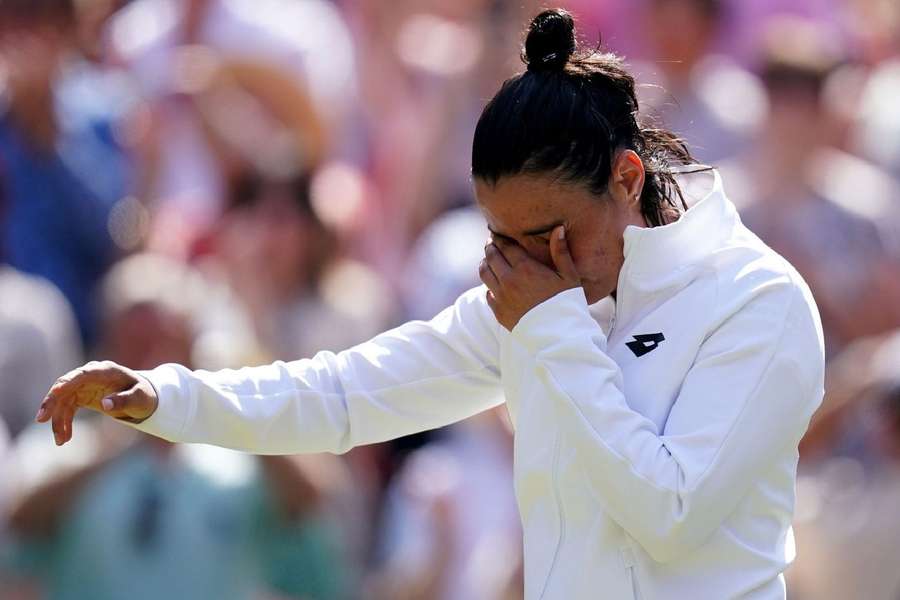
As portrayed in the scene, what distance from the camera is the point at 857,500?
557 centimetres

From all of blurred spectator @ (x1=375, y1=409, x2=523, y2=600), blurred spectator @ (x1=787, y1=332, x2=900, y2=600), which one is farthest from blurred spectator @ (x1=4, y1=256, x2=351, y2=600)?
blurred spectator @ (x1=787, y1=332, x2=900, y2=600)

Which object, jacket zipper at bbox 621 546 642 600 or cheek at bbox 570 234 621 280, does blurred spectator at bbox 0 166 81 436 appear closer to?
cheek at bbox 570 234 621 280

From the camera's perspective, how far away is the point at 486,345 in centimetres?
320

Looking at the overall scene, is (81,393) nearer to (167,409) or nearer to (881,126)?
(167,409)

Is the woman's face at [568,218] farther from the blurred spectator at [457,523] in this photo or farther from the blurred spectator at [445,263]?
the blurred spectator at [445,263]

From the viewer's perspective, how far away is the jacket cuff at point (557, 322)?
9.14ft

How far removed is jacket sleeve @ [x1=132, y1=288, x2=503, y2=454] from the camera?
3115 millimetres

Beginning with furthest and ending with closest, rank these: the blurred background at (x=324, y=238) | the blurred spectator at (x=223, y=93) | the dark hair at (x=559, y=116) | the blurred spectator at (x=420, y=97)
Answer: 1. the blurred spectator at (x=420, y=97)
2. the blurred spectator at (x=223, y=93)
3. the blurred background at (x=324, y=238)
4. the dark hair at (x=559, y=116)

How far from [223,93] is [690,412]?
13.5ft

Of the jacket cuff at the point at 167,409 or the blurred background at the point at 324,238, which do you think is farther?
the blurred background at the point at 324,238

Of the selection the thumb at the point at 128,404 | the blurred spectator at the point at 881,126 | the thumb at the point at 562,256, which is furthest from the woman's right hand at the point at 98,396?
the blurred spectator at the point at 881,126

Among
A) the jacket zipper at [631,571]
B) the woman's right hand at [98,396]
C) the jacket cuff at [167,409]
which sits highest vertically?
the woman's right hand at [98,396]

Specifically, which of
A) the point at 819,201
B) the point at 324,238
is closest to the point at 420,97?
the point at 324,238

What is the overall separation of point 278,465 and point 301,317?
29.7 inches
